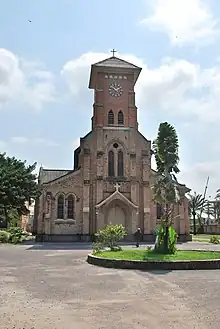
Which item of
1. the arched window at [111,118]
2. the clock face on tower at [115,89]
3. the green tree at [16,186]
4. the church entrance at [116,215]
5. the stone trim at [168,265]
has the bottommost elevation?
the stone trim at [168,265]

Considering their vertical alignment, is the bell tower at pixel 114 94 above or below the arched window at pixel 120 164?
above

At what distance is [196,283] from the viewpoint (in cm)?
1198

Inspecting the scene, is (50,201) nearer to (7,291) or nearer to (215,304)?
(7,291)

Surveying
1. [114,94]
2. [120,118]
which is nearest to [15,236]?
[120,118]

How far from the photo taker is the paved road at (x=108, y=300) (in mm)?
7191

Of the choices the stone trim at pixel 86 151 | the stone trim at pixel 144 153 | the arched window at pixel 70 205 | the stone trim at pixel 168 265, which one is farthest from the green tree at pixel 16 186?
the stone trim at pixel 168 265

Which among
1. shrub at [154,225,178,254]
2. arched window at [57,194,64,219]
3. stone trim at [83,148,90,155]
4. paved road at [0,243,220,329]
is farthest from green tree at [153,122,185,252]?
arched window at [57,194,64,219]

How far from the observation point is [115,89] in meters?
42.2

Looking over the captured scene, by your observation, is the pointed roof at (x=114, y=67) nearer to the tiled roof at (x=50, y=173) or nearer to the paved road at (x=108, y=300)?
the tiled roof at (x=50, y=173)

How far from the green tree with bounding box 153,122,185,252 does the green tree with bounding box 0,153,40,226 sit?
2011 centimetres

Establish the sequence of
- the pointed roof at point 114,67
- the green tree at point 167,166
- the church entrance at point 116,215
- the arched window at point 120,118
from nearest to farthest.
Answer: the green tree at point 167,166
the church entrance at point 116,215
the arched window at point 120,118
the pointed roof at point 114,67

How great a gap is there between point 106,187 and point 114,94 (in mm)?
10670

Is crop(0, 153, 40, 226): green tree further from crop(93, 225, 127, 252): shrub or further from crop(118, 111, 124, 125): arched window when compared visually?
crop(93, 225, 127, 252): shrub

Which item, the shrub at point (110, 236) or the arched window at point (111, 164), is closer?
the shrub at point (110, 236)
